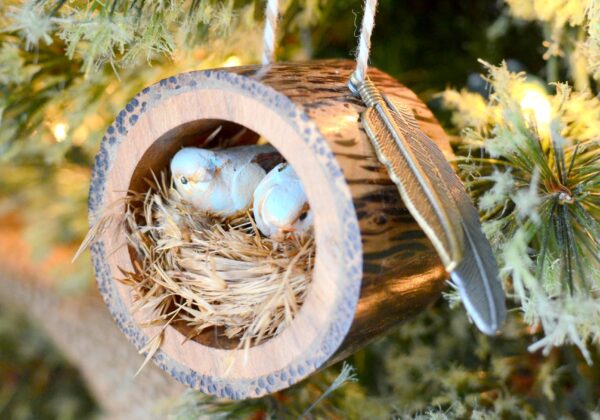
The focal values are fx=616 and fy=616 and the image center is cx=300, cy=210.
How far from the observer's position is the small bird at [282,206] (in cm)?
51

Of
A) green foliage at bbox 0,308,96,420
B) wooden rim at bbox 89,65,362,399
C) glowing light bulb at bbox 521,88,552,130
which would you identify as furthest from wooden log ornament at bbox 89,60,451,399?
green foliage at bbox 0,308,96,420

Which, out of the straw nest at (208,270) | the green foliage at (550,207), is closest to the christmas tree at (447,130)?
the green foliage at (550,207)

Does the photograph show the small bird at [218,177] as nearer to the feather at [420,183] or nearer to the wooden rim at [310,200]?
the wooden rim at [310,200]

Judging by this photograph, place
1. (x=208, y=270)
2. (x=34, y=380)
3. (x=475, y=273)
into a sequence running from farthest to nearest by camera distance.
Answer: (x=34, y=380) < (x=208, y=270) < (x=475, y=273)

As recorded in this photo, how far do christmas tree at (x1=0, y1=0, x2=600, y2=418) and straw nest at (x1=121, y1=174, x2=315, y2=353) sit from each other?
0.11 metres

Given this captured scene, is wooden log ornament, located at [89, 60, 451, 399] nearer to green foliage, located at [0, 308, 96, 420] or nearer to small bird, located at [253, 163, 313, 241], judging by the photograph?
small bird, located at [253, 163, 313, 241]

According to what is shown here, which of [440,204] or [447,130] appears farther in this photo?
[447,130]

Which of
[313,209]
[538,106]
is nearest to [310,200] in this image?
[313,209]

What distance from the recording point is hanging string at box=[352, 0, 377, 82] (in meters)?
0.47

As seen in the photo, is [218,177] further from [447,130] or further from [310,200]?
[447,130]

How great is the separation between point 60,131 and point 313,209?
0.41 m

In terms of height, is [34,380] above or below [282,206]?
below

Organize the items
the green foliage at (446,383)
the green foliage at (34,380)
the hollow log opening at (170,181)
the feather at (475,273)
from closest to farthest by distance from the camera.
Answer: the feather at (475,273) < the hollow log opening at (170,181) < the green foliage at (446,383) < the green foliage at (34,380)

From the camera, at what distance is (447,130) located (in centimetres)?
72
